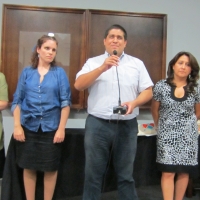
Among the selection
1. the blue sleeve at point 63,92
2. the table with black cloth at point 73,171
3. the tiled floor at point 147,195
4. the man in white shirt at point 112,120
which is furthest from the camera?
the tiled floor at point 147,195

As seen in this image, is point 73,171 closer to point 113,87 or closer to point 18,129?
point 18,129

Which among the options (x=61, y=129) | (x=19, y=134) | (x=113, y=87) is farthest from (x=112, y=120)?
(x=19, y=134)

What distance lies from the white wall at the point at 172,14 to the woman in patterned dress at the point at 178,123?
848 millimetres

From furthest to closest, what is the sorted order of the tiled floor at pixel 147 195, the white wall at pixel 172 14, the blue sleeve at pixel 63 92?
the white wall at pixel 172 14, the tiled floor at pixel 147 195, the blue sleeve at pixel 63 92

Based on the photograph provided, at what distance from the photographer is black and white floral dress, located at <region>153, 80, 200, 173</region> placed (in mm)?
2059

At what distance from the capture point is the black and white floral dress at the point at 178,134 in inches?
81.0

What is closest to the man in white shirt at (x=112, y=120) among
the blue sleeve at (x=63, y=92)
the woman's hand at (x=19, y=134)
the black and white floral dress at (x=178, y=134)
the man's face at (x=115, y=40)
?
the man's face at (x=115, y=40)

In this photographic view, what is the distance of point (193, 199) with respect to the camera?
8.86 ft

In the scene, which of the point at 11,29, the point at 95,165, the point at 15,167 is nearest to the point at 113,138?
the point at 95,165

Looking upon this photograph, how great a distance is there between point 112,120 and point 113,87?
0.23m

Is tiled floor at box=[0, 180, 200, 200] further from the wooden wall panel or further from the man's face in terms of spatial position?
the man's face

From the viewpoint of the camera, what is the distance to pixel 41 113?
196 centimetres

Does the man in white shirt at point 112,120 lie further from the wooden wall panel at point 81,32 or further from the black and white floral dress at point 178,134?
the wooden wall panel at point 81,32

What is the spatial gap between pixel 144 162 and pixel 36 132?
982mm
